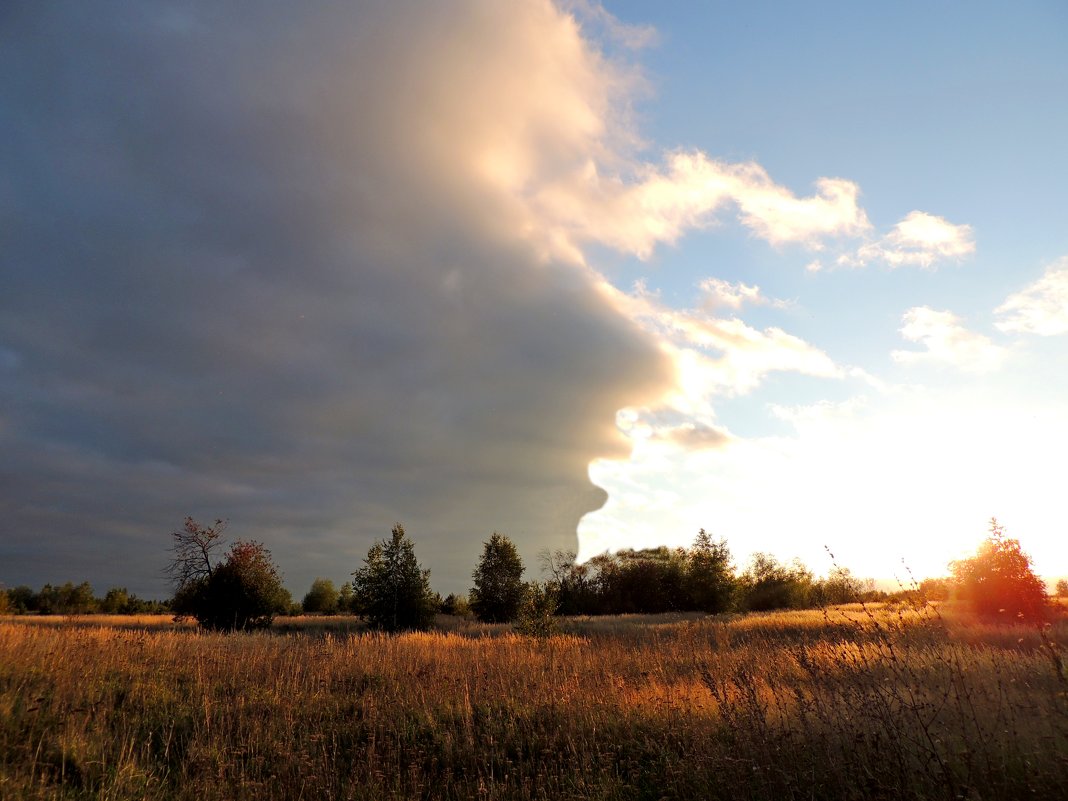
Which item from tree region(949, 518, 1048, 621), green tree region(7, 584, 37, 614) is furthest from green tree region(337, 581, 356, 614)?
tree region(949, 518, 1048, 621)

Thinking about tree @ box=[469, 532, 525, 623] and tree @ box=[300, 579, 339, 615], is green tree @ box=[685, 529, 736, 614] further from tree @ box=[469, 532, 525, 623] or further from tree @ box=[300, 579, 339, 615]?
tree @ box=[300, 579, 339, 615]

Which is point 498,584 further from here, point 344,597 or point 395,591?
point 344,597

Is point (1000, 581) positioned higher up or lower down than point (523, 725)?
higher up

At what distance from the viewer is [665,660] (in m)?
15.7

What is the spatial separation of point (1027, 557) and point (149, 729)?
34.1 meters

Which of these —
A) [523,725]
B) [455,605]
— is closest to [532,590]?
[523,725]

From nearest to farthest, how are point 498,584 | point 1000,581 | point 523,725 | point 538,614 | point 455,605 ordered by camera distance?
point 523,725 < point 538,614 < point 1000,581 < point 498,584 < point 455,605

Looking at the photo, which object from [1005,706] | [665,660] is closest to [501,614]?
[665,660]

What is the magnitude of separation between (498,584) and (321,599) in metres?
26.0

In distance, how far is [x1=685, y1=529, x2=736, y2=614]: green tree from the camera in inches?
1767

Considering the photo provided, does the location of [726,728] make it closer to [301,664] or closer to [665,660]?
[665,660]

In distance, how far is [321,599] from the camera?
195 ft

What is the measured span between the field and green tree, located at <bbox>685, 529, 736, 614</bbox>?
3378 cm

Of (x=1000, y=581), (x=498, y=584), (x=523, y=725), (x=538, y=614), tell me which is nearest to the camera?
(x=523, y=725)
